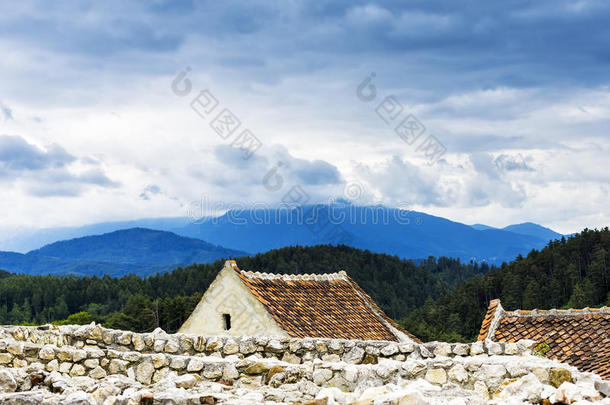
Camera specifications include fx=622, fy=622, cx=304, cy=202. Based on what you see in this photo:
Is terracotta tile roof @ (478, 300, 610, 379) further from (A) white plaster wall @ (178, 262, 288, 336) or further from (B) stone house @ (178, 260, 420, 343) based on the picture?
(A) white plaster wall @ (178, 262, 288, 336)

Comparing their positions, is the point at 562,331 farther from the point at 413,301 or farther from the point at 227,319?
the point at 413,301

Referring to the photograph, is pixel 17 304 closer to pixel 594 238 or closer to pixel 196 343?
pixel 594 238

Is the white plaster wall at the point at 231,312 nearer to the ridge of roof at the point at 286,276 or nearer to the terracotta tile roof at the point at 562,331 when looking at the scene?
the ridge of roof at the point at 286,276

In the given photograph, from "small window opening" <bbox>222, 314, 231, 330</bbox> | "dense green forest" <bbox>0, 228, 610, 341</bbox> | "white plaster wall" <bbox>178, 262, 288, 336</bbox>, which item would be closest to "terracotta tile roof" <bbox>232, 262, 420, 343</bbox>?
"white plaster wall" <bbox>178, 262, 288, 336</bbox>

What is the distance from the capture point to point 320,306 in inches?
891

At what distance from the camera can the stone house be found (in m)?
19.8

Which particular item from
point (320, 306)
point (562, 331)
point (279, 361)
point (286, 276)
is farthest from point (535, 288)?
point (279, 361)

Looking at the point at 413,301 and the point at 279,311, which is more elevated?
the point at 413,301

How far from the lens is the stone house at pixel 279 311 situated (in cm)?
1978

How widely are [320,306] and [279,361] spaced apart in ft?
45.1

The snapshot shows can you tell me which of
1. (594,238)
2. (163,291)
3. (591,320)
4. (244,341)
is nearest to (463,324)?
(594,238)

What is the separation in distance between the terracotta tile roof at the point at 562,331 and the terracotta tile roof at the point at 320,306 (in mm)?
3671

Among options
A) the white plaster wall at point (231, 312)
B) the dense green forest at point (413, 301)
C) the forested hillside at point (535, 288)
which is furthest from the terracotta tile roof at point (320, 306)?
the forested hillside at point (535, 288)

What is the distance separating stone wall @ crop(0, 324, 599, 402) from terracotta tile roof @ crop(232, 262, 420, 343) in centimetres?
930
